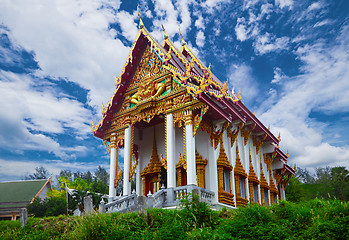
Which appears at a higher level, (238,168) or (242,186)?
(238,168)

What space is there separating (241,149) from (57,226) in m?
9.52

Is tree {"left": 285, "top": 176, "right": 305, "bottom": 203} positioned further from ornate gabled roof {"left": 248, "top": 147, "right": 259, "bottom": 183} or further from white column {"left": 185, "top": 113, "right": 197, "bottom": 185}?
white column {"left": 185, "top": 113, "right": 197, "bottom": 185}

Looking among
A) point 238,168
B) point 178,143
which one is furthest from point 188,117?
point 238,168

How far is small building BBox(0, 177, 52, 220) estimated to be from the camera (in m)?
29.8

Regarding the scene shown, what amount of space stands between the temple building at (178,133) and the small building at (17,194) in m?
17.6

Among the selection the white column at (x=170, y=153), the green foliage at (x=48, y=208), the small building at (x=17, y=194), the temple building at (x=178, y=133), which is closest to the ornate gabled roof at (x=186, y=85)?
the temple building at (x=178, y=133)

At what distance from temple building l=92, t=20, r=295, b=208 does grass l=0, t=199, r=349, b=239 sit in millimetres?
2871

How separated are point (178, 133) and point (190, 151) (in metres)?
3.10

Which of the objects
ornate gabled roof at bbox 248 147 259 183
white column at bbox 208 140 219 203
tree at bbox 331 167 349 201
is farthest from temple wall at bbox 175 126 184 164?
tree at bbox 331 167 349 201

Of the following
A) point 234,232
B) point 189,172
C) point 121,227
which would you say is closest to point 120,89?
point 189,172

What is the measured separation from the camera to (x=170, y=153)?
513 inches

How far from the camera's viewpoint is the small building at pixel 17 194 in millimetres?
29778

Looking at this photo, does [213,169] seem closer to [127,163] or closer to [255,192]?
[127,163]

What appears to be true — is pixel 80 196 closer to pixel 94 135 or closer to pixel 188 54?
pixel 94 135
